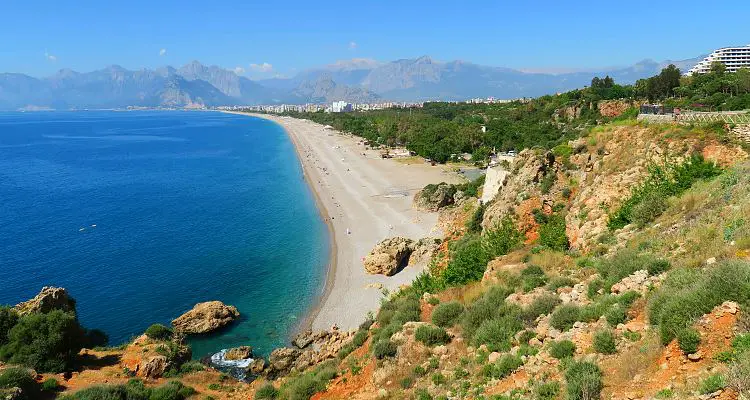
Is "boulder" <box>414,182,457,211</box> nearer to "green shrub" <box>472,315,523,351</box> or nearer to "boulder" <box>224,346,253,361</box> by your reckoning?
"boulder" <box>224,346,253,361</box>

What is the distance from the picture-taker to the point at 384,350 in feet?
53.1

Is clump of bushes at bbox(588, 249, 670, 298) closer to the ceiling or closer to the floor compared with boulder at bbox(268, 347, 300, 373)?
closer to the ceiling

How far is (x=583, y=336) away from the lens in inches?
461

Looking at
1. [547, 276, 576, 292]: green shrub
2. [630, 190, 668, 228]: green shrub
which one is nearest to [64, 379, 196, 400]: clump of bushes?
[547, 276, 576, 292]: green shrub

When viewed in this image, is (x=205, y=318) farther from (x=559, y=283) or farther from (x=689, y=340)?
(x=689, y=340)

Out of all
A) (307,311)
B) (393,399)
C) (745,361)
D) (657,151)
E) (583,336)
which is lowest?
(307,311)

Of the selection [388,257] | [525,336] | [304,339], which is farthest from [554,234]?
[388,257]

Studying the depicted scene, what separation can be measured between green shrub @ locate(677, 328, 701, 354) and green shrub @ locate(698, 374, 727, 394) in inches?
46.2

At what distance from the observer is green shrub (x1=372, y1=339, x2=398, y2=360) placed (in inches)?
635

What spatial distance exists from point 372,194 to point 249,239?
22.2 metres

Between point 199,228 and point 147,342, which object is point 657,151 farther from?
point 199,228

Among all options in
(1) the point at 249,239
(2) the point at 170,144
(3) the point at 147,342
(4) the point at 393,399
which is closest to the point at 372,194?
(1) the point at 249,239

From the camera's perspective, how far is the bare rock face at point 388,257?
3831 centimetres

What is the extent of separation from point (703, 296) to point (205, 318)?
29608 mm
